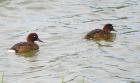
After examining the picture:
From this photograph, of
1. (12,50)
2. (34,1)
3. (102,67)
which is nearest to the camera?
(102,67)

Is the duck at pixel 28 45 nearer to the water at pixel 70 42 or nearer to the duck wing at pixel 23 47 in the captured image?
the duck wing at pixel 23 47

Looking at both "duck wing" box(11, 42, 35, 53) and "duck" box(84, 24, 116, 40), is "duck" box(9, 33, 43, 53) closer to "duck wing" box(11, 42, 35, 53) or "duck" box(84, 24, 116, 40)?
"duck wing" box(11, 42, 35, 53)

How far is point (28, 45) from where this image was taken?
12281 mm

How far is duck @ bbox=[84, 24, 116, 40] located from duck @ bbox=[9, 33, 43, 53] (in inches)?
45.1

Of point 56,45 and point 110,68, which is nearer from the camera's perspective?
point 110,68

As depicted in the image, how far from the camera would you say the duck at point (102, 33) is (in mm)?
12902

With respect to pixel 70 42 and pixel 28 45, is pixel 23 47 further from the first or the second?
pixel 70 42

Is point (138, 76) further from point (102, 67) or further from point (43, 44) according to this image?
point (43, 44)

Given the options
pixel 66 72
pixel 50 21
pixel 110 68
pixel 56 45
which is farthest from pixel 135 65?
pixel 50 21

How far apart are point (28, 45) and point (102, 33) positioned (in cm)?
185

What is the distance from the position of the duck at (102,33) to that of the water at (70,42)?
15cm

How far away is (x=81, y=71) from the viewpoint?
1063cm

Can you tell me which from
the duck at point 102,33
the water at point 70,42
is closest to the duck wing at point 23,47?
the water at point 70,42

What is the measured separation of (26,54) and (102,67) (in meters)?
1.99
